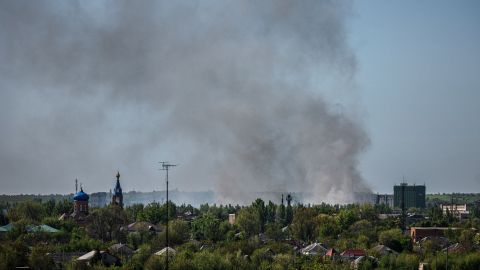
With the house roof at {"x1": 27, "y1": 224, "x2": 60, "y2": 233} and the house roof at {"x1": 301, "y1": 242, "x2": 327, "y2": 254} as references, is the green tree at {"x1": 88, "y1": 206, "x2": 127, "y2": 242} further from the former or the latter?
the house roof at {"x1": 301, "y1": 242, "x2": 327, "y2": 254}

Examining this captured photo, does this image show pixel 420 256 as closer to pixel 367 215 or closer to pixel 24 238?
pixel 24 238

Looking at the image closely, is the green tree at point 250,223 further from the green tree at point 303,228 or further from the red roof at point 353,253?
the red roof at point 353,253

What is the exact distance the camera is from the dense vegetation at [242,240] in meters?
62.3

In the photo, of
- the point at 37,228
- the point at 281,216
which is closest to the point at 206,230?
the point at 37,228

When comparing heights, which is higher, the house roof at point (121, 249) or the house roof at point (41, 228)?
the house roof at point (41, 228)

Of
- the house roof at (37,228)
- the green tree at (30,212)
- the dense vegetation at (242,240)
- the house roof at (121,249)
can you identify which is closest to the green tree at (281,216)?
the dense vegetation at (242,240)

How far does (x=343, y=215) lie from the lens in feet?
371

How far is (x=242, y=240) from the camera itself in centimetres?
8275

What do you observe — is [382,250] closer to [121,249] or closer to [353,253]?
[353,253]

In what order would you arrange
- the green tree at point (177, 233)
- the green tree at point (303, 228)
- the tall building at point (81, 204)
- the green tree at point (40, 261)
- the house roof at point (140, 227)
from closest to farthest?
1. the green tree at point (40, 261)
2. the green tree at point (177, 233)
3. the house roof at point (140, 227)
4. the green tree at point (303, 228)
5. the tall building at point (81, 204)

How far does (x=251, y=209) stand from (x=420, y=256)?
173 ft

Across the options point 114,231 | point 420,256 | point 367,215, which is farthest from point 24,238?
point 367,215

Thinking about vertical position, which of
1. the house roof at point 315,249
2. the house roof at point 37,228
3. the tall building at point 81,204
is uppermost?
the tall building at point 81,204

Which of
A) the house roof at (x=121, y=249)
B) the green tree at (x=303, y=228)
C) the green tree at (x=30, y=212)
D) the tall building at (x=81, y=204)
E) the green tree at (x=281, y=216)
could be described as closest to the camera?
the house roof at (x=121, y=249)
